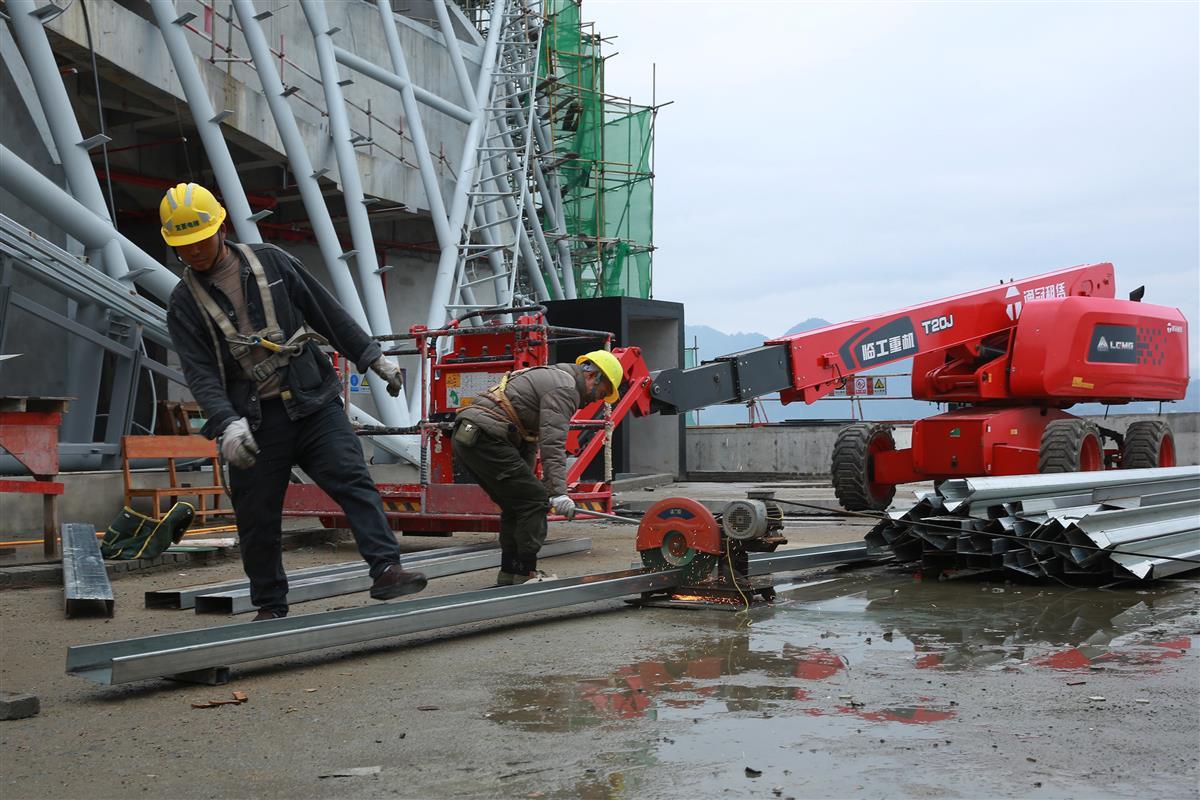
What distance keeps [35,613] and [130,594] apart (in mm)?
875

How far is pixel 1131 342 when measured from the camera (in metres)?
11.4

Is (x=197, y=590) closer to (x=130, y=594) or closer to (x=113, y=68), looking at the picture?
(x=130, y=594)

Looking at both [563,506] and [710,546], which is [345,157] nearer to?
[563,506]

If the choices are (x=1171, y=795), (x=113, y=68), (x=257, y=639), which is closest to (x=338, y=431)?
(x=257, y=639)

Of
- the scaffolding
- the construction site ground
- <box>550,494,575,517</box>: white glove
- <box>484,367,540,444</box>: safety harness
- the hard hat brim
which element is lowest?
the construction site ground

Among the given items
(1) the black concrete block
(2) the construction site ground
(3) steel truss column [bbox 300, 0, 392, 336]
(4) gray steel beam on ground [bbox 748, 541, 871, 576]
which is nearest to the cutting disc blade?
(2) the construction site ground

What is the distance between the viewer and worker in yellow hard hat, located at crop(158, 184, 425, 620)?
215 inches

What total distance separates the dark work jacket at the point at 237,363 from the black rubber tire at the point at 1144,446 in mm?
9043

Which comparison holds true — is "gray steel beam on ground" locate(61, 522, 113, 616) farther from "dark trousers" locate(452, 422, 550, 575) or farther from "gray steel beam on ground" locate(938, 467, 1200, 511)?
"gray steel beam on ground" locate(938, 467, 1200, 511)

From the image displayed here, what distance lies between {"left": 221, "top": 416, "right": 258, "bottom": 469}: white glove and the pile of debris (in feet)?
15.1

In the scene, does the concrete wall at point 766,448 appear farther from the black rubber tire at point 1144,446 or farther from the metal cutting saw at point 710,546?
the metal cutting saw at point 710,546

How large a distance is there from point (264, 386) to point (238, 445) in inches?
18.1

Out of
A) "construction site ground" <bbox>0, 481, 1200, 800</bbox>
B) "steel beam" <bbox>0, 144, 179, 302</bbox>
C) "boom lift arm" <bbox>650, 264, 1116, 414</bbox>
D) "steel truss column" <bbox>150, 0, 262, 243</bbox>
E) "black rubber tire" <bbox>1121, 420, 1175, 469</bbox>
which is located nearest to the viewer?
"construction site ground" <bbox>0, 481, 1200, 800</bbox>

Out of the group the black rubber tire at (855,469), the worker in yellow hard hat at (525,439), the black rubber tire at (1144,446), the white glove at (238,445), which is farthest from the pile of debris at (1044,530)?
the white glove at (238,445)
